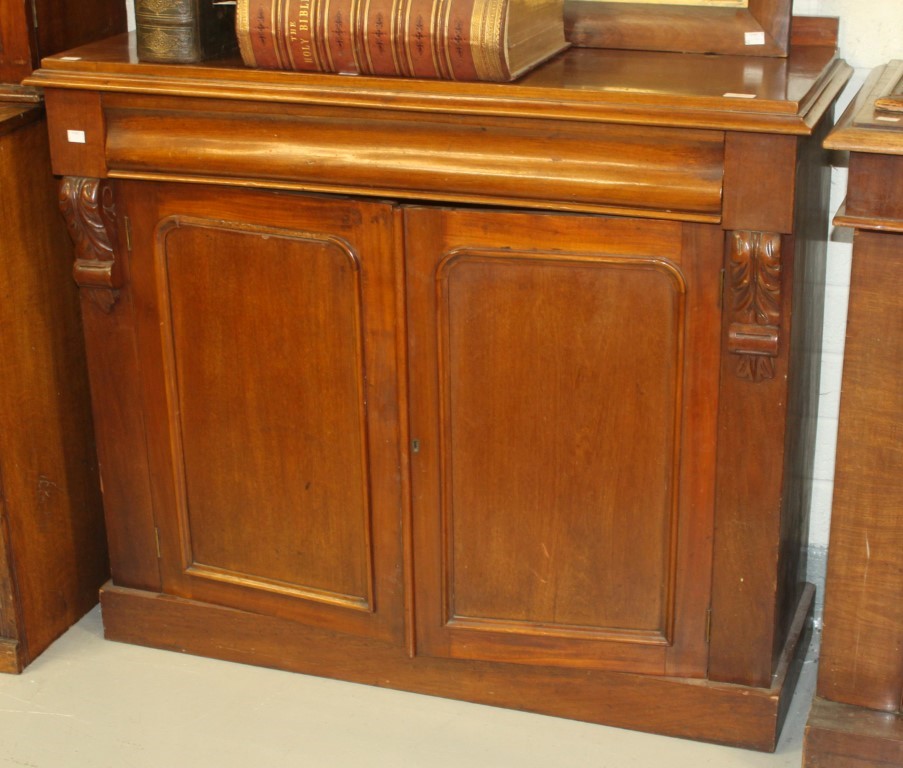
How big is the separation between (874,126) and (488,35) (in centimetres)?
60

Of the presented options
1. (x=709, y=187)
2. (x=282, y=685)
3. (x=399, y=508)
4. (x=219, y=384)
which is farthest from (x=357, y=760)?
(x=709, y=187)

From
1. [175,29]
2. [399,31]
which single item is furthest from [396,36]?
[175,29]

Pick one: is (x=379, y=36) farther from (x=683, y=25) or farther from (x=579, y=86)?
(x=683, y=25)

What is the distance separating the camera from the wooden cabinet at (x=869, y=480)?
6.40 feet

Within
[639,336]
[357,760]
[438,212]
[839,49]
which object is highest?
[839,49]

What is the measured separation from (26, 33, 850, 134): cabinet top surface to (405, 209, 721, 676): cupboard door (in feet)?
0.62

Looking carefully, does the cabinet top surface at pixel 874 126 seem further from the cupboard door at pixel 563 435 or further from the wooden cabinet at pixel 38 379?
the wooden cabinet at pixel 38 379

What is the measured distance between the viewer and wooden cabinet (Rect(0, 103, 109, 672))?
2.52 metres

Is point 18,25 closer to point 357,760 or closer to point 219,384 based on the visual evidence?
point 219,384

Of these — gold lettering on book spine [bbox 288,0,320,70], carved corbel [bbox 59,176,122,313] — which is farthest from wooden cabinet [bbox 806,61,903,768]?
carved corbel [bbox 59,176,122,313]

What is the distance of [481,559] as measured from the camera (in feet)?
7.97

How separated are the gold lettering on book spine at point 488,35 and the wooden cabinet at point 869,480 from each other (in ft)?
1.73

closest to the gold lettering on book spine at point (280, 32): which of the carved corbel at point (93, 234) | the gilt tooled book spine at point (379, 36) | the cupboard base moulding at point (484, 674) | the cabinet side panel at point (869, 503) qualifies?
the gilt tooled book spine at point (379, 36)

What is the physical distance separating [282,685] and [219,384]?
62 centimetres
